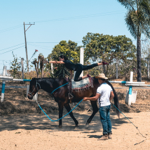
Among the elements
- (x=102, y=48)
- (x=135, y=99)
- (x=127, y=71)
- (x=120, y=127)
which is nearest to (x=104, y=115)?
(x=120, y=127)

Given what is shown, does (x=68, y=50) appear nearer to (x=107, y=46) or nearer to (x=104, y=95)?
(x=107, y=46)

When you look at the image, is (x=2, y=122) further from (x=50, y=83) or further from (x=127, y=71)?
(x=127, y=71)

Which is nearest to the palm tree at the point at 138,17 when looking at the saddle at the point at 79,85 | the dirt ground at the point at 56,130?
the dirt ground at the point at 56,130

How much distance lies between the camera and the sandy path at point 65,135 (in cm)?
548

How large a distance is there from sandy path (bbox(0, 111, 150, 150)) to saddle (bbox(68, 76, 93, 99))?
1.30 metres

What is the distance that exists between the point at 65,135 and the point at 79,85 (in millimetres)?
1954

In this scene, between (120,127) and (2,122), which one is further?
(2,122)

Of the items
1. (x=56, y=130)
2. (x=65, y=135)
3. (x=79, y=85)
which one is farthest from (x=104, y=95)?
(x=56, y=130)

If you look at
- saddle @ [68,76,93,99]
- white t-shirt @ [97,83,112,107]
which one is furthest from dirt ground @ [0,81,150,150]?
saddle @ [68,76,93,99]

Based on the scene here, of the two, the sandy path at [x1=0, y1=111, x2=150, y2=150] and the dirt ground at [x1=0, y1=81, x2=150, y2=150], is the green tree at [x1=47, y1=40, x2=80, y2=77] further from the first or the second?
the sandy path at [x1=0, y1=111, x2=150, y2=150]

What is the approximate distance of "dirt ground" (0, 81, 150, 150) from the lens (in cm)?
556

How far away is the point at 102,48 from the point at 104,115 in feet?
115

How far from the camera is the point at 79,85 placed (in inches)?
309

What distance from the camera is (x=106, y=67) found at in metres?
24.6
